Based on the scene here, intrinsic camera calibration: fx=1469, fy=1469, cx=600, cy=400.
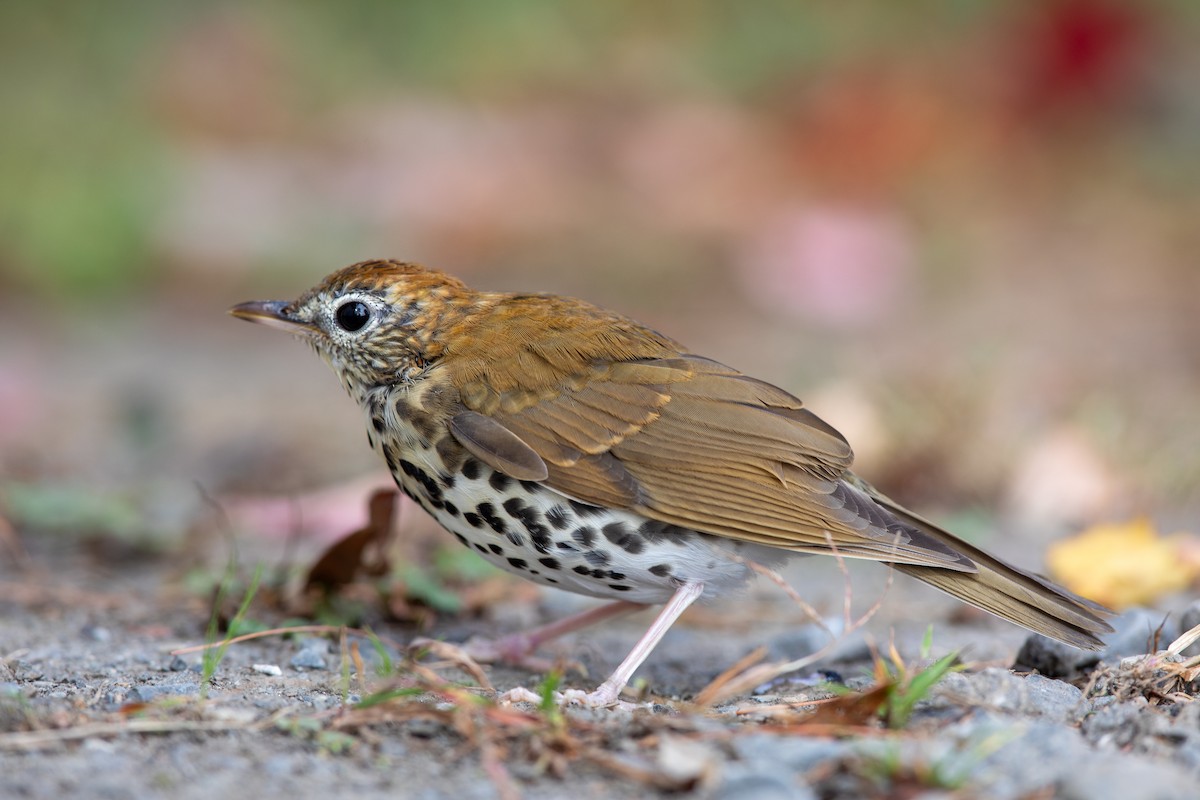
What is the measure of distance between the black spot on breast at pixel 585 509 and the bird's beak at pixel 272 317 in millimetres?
1050

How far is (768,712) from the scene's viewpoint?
3.05m

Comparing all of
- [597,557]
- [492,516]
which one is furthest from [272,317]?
[597,557]

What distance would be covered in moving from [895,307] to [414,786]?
7421mm

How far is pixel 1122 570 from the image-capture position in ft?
14.7

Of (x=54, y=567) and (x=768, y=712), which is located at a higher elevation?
(x=768, y=712)

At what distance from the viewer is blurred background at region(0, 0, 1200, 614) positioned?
623cm

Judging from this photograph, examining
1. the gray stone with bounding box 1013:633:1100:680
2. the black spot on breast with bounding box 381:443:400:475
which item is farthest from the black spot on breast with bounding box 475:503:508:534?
the gray stone with bounding box 1013:633:1100:680

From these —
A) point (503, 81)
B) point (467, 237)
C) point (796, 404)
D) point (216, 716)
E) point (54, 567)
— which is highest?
point (503, 81)

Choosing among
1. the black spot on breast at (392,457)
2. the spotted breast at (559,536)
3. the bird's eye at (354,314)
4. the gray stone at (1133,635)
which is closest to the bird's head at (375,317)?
the bird's eye at (354,314)

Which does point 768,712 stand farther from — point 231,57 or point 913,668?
point 231,57

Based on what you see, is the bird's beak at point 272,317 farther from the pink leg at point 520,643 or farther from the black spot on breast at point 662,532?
the black spot on breast at point 662,532

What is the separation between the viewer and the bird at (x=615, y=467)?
3.59 m

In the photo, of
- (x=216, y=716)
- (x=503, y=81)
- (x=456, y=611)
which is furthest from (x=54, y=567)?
(x=503, y=81)

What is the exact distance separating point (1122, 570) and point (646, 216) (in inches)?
276
